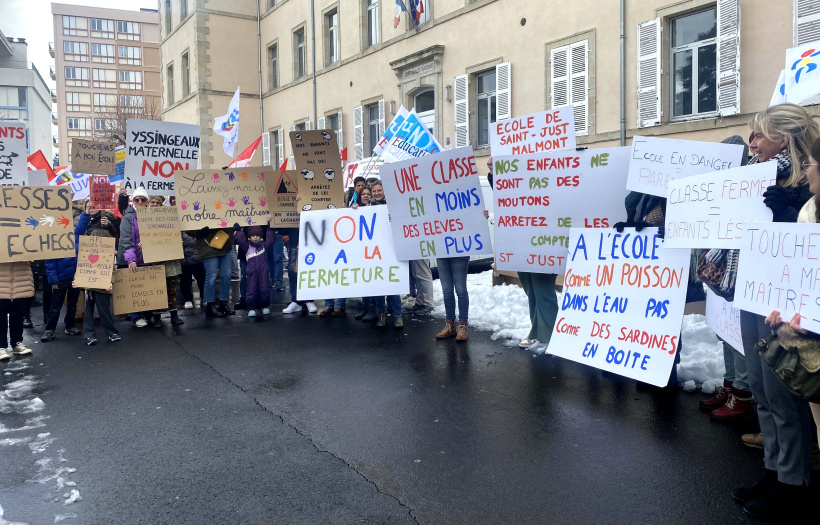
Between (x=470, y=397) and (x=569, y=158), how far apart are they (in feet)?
7.82

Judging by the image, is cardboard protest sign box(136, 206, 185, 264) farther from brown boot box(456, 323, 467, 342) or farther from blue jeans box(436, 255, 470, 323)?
brown boot box(456, 323, 467, 342)

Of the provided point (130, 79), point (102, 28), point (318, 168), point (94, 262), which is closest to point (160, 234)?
point (94, 262)

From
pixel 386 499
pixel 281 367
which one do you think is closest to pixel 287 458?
pixel 386 499

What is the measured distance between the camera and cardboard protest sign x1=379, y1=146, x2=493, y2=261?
7.15 metres

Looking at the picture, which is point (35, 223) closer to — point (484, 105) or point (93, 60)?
point (484, 105)

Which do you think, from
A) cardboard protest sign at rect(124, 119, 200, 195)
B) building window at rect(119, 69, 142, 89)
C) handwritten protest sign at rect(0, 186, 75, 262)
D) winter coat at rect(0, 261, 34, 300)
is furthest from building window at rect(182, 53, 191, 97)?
building window at rect(119, 69, 142, 89)

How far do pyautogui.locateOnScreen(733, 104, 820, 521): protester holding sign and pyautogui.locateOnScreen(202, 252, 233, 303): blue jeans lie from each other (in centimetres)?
751

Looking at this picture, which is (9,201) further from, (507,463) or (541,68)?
(541,68)

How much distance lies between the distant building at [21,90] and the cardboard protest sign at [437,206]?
58.7 metres

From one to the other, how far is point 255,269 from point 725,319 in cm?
638

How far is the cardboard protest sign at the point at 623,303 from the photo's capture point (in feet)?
16.1

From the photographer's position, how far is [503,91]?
1578 centimetres

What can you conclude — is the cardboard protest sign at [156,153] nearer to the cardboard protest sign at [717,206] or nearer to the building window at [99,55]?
the cardboard protest sign at [717,206]

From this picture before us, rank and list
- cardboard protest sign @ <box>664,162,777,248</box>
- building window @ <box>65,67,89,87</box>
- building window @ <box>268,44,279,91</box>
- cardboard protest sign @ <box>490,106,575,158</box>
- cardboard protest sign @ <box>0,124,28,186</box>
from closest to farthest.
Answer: cardboard protest sign @ <box>664,162,777,248</box>
cardboard protest sign @ <box>490,106,575,158</box>
cardboard protest sign @ <box>0,124,28,186</box>
building window @ <box>268,44,279,91</box>
building window @ <box>65,67,89,87</box>
